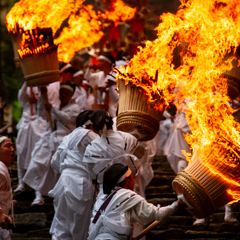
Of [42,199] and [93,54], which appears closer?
[42,199]

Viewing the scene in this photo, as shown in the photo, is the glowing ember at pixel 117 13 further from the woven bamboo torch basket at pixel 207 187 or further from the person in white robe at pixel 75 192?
the woven bamboo torch basket at pixel 207 187

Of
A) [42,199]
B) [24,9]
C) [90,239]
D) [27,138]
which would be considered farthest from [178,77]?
[27,138]

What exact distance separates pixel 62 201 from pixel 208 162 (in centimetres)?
292

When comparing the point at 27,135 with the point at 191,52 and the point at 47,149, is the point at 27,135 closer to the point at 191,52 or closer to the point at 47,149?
the point at 47,149

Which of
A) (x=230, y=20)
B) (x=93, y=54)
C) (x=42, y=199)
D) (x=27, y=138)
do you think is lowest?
(x=42, y=199)

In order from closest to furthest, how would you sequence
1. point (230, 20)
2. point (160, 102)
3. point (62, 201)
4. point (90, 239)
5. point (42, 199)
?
point (90, 239), point (160, 102), point (230, 20), point (62, 201), point (42, 199)

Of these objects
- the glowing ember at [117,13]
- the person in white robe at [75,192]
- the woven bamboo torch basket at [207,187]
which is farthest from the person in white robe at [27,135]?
the glowing ember at [117,13]

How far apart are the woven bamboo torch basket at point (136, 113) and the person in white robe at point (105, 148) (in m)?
0.14

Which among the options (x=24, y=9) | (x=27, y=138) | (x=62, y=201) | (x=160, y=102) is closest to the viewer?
(x=160, y=102)

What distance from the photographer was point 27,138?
9.48 meters

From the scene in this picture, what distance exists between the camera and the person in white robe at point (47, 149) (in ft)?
26.8

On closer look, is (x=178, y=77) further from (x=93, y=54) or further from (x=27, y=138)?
(x=93, y=54)

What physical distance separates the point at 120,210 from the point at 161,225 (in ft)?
8.71

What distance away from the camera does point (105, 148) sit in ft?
17.6
